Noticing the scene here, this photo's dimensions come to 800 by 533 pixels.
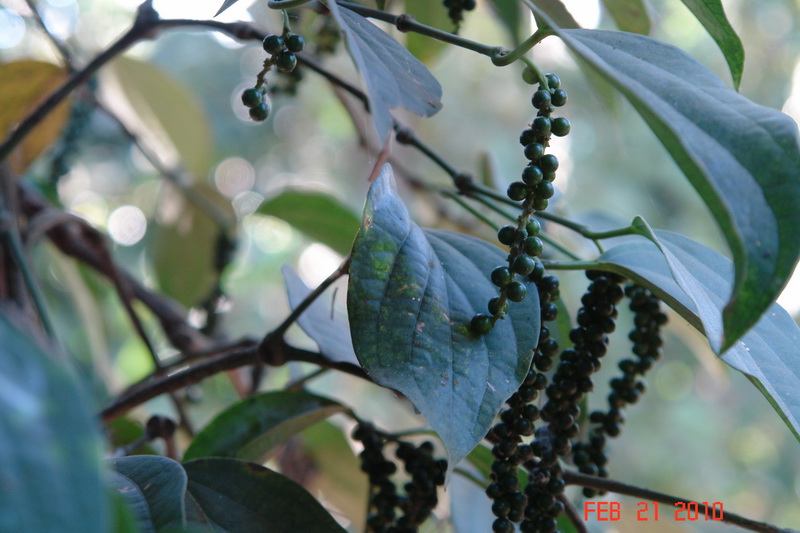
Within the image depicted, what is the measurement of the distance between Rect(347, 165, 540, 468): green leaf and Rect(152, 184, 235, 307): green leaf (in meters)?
0.56

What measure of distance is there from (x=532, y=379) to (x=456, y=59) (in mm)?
2584

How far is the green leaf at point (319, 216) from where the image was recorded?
678 millimetres

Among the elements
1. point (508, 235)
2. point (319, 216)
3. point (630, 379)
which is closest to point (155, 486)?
point (508, 235)

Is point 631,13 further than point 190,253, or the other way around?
point 190,253

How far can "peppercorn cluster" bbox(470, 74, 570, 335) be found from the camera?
324 millimetres

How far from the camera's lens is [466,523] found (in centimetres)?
47

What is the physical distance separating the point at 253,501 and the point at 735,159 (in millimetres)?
272

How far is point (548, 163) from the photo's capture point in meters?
0.33

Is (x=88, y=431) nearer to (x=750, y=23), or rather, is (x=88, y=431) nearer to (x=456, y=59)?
(x=456, y=59)

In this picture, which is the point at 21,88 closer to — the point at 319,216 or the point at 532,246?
the point at 319,216

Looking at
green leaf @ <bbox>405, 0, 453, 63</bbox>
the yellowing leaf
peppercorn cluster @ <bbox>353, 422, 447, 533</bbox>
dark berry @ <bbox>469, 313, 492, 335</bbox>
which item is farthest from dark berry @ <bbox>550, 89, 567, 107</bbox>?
the yellowing leaf

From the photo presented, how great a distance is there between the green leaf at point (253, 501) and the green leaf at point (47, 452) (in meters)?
0.21

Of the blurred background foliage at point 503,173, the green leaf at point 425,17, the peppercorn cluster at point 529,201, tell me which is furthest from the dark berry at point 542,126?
the blurred background foliage at point 503,173

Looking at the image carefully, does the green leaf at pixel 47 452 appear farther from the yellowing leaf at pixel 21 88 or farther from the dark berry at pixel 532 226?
the yellowing leaf at pixel 21 88
